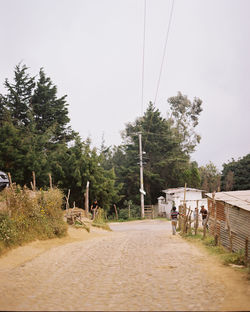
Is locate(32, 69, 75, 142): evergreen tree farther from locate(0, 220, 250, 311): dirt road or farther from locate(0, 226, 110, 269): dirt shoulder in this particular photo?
locate(0, 220, 250, 311): dirt road

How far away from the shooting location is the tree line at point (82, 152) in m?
28.8

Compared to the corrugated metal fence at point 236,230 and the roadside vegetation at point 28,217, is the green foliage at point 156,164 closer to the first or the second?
the roadside vegetation at point 28,217

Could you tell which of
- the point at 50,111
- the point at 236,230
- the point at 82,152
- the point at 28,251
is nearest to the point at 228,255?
the point at 236,230

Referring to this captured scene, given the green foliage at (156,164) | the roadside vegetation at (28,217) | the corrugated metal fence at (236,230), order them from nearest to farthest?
1. the corrugated metal fence at (236,230)
2. the roadside vegetation at (28,217)
3. the green foliage at (156,164)

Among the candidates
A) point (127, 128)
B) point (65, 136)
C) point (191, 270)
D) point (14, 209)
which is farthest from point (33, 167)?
point (127, 128)

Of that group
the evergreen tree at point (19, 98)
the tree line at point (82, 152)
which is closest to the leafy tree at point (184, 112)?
the tree line at point (82, 152)

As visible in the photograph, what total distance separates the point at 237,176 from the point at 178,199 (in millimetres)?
10977

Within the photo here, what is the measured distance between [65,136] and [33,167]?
925cm

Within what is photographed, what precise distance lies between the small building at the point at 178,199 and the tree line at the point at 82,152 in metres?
4.13

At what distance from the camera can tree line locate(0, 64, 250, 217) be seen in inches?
1133

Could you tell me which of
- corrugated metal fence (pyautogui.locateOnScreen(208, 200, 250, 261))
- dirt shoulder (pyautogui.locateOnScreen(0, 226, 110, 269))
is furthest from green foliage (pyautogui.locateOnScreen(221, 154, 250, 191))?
dirt shoulder (pyautogui.locateOnScreen(0, 226, 110, 269))

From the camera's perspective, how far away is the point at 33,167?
90.9 ft

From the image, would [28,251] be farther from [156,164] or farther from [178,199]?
[156,164]

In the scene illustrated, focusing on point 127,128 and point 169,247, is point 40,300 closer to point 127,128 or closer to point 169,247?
point 169,247
